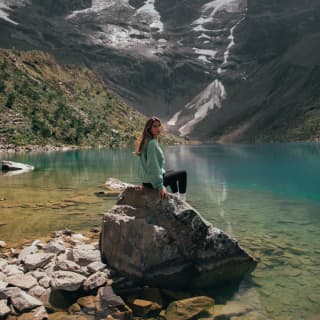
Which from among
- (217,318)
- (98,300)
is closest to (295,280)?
(217,318)

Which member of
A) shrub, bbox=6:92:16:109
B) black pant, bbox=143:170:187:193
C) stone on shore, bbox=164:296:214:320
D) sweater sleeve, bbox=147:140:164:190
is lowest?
stone on shore, bbox=164:296:214:320

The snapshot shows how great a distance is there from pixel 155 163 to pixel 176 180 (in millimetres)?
2422

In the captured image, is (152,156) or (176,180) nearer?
(152,156)

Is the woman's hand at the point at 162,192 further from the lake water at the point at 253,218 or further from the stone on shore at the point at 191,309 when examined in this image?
the lake water at the point at 253,218

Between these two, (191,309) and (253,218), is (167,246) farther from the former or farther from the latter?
(253,218)

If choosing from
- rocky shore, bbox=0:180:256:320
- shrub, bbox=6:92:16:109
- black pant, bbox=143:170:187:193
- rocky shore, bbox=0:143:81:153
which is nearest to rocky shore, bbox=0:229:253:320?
rocky shore, bbox=0:180:256:320

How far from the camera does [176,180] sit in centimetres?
1931

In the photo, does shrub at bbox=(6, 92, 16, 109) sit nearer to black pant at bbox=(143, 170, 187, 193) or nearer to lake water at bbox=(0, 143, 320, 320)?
lake water at bbox=(0, 143, 320, 320)

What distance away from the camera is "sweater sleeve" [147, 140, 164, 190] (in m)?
17.0

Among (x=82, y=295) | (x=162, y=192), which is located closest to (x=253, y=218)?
(x=162, y=192)

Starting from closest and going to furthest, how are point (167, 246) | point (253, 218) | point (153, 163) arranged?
point (153, 163), point (167, 246), point (253, 218)

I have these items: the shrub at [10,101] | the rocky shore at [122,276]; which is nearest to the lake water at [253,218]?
the rocky shore at [122,276]

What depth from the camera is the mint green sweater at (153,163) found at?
17062 millimetres

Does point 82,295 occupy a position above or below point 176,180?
below
